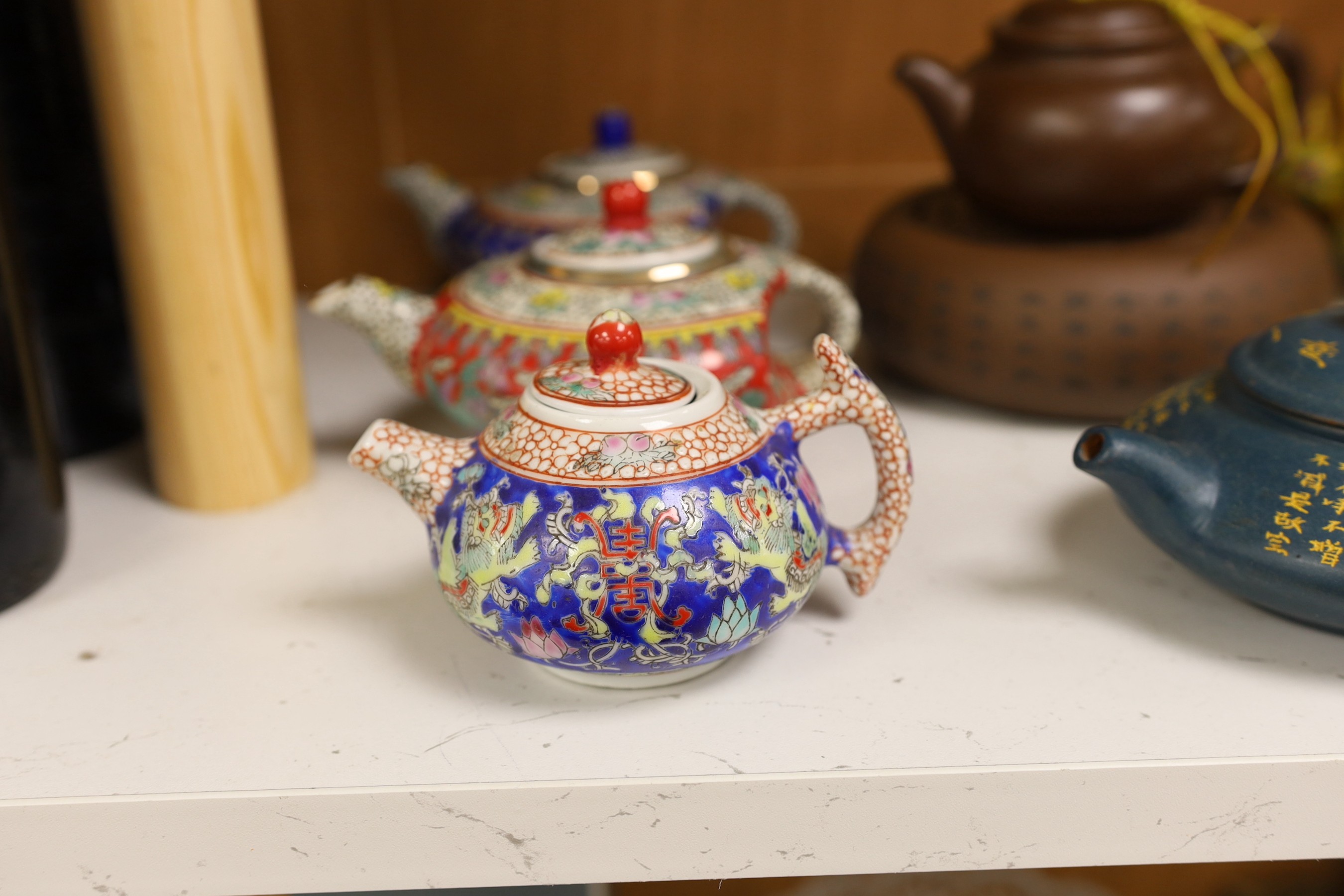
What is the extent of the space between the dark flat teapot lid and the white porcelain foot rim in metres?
0.56

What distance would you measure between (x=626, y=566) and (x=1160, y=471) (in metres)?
0.31

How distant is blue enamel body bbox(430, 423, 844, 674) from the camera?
0.56 m

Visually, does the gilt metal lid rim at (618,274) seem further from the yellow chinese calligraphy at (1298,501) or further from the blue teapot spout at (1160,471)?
the yellow chinese calligraphy at (1298,501)

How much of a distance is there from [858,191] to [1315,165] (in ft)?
1.51

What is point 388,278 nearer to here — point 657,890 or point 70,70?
point 70,70

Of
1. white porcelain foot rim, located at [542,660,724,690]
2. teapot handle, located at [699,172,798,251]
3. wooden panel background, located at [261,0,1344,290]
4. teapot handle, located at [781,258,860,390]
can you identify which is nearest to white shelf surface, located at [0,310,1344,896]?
white porcelain foot rim, located at [542,660,724,690]

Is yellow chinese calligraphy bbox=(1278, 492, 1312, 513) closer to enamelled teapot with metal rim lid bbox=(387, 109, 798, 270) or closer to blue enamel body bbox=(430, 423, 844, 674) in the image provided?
blue enamel body bbox=(430, 423, 844, 674)

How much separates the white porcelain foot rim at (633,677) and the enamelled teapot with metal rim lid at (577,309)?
24 cm

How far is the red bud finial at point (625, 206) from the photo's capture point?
0.83 metres

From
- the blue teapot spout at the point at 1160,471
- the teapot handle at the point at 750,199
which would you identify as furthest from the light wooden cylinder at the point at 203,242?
the blue teapot spout at the point at 1160,471

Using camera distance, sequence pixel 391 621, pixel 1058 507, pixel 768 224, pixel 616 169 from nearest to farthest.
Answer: pixel 391 621
pixel 1058 507
pixel 616 169
pixel 768 224

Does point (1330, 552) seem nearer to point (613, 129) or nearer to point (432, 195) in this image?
point (613, 129)

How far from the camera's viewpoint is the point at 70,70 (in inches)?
33.2

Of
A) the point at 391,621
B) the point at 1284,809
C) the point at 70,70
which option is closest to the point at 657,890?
the point at 391,621
